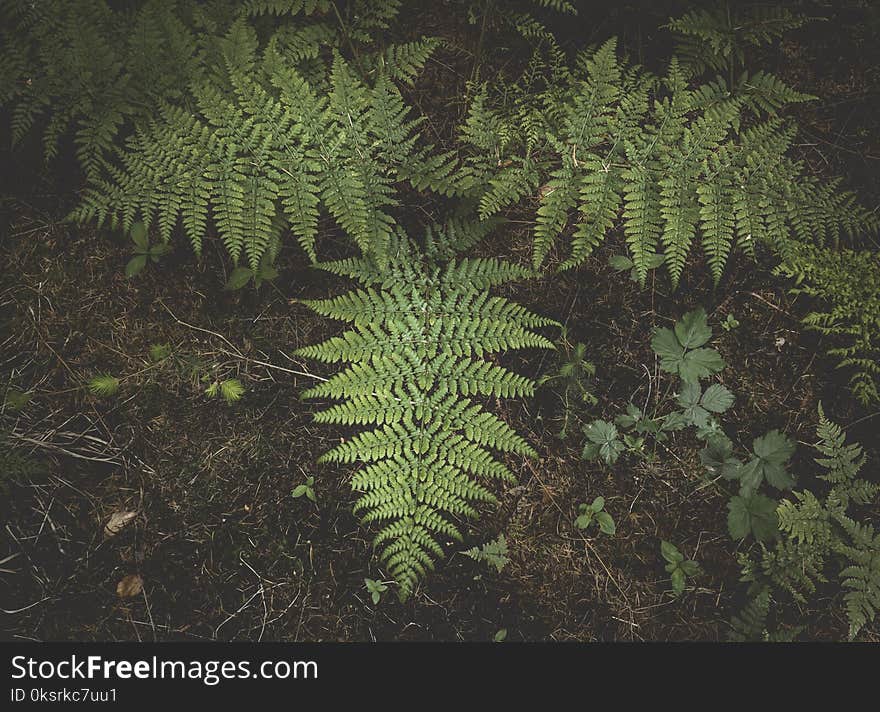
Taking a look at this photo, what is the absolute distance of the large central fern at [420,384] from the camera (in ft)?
11.1

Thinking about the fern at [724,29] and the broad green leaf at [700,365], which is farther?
the broad green leaf at [700,365]

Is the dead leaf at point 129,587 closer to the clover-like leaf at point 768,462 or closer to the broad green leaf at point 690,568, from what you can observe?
the broad green leaf at point 690,568

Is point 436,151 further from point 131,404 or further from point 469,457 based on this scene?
point 131,404

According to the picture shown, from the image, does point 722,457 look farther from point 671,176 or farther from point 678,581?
point 671,176

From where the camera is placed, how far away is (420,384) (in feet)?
11.6

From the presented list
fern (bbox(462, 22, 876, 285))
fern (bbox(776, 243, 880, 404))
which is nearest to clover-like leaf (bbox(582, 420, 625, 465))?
fern (bbox(462, 22, 876, 285))

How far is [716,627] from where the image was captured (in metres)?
3.80

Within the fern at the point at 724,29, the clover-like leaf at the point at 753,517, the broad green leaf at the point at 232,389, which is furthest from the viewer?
the broad green leaf at the point at 232,389

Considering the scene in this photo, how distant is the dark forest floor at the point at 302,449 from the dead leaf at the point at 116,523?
0.14 ft

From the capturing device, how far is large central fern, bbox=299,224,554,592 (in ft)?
11.1

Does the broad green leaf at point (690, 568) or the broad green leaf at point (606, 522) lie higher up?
the broad green leaf at point (606, 522)

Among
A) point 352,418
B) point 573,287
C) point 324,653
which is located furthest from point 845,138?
point 324,653

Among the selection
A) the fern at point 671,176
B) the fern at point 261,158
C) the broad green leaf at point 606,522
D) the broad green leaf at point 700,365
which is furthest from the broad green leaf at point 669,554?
the fern at point 261,158

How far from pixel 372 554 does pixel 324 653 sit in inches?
25.1
